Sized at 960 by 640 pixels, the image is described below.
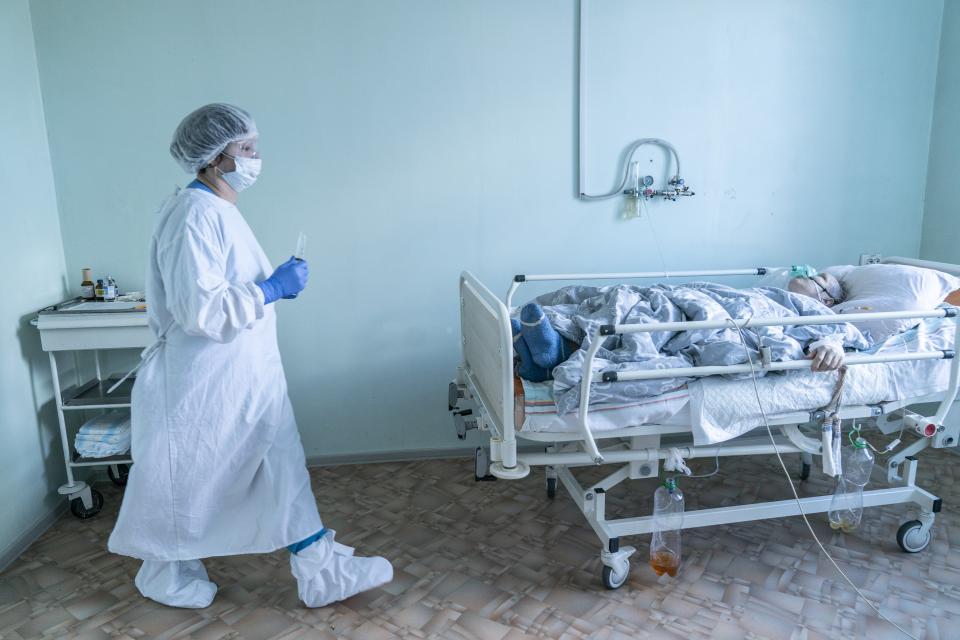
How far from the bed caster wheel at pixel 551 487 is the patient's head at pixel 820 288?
53.7 inches

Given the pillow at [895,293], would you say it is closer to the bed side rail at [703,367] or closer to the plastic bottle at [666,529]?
the bed side rail at [703,367]

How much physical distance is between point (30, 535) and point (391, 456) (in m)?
1.59

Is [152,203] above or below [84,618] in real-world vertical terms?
above

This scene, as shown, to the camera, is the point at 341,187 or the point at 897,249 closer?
the point at 341,187

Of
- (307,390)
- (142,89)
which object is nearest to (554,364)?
(307,390)

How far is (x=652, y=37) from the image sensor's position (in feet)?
11.1

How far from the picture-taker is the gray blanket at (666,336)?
2.16 m

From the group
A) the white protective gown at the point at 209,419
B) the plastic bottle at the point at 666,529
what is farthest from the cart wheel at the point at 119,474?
the plastic bottle at the point at 666,529

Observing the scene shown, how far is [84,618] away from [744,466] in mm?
2956

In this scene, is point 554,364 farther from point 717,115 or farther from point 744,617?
point 717,115

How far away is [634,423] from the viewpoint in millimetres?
2197

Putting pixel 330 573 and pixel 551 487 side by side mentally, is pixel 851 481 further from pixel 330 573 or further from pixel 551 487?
pixel 330 573

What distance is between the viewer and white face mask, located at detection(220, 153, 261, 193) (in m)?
2.21

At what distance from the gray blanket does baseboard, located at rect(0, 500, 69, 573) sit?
224 centimetres
